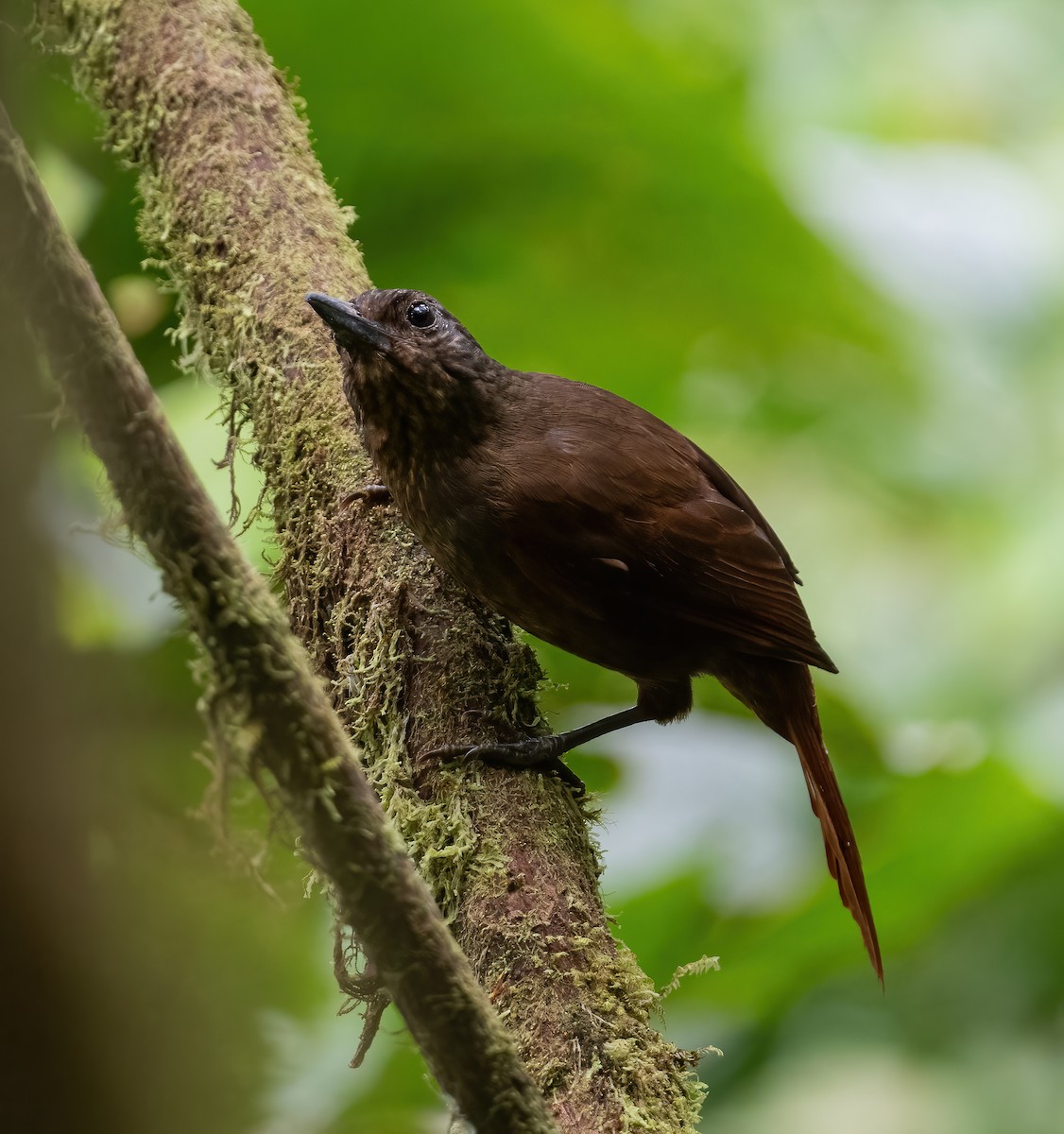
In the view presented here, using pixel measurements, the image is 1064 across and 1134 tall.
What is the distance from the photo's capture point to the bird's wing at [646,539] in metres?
1.96

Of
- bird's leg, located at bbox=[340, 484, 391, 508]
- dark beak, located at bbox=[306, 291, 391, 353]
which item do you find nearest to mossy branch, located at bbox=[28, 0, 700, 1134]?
bird's leg, located at bbox=[340, 484, 391, 508]

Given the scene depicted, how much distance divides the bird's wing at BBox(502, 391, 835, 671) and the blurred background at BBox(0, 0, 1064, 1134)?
1.91 ft

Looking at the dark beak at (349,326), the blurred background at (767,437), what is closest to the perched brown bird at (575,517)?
the dark beak at (349,326)

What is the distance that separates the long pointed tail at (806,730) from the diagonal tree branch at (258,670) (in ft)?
4.05

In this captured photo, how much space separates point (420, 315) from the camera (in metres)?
2.04

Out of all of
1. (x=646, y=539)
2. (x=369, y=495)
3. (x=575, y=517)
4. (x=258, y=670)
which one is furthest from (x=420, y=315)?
(x=258, y=670)

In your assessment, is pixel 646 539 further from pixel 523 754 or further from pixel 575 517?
pixel 523 754

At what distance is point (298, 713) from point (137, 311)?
78.4 inches

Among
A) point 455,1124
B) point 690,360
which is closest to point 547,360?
point 690,360

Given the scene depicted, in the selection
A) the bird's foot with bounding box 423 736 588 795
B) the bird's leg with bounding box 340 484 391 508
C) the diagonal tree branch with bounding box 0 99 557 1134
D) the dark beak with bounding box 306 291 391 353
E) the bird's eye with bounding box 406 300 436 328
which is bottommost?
the diagonal tree branch with bounding box 0 99 557 1134

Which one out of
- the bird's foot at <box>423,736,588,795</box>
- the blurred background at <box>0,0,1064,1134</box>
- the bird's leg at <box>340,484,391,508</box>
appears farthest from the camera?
the blurred background at <box>0,0,1064,1134</box>

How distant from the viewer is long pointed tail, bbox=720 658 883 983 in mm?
2148

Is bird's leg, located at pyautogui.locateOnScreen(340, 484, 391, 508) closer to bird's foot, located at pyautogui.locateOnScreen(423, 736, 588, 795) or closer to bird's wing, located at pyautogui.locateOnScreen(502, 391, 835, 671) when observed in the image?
bird's wing, located at pyautogui.locateOnScreen(502, 391, 835, 671)

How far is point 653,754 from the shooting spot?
2.86 m
